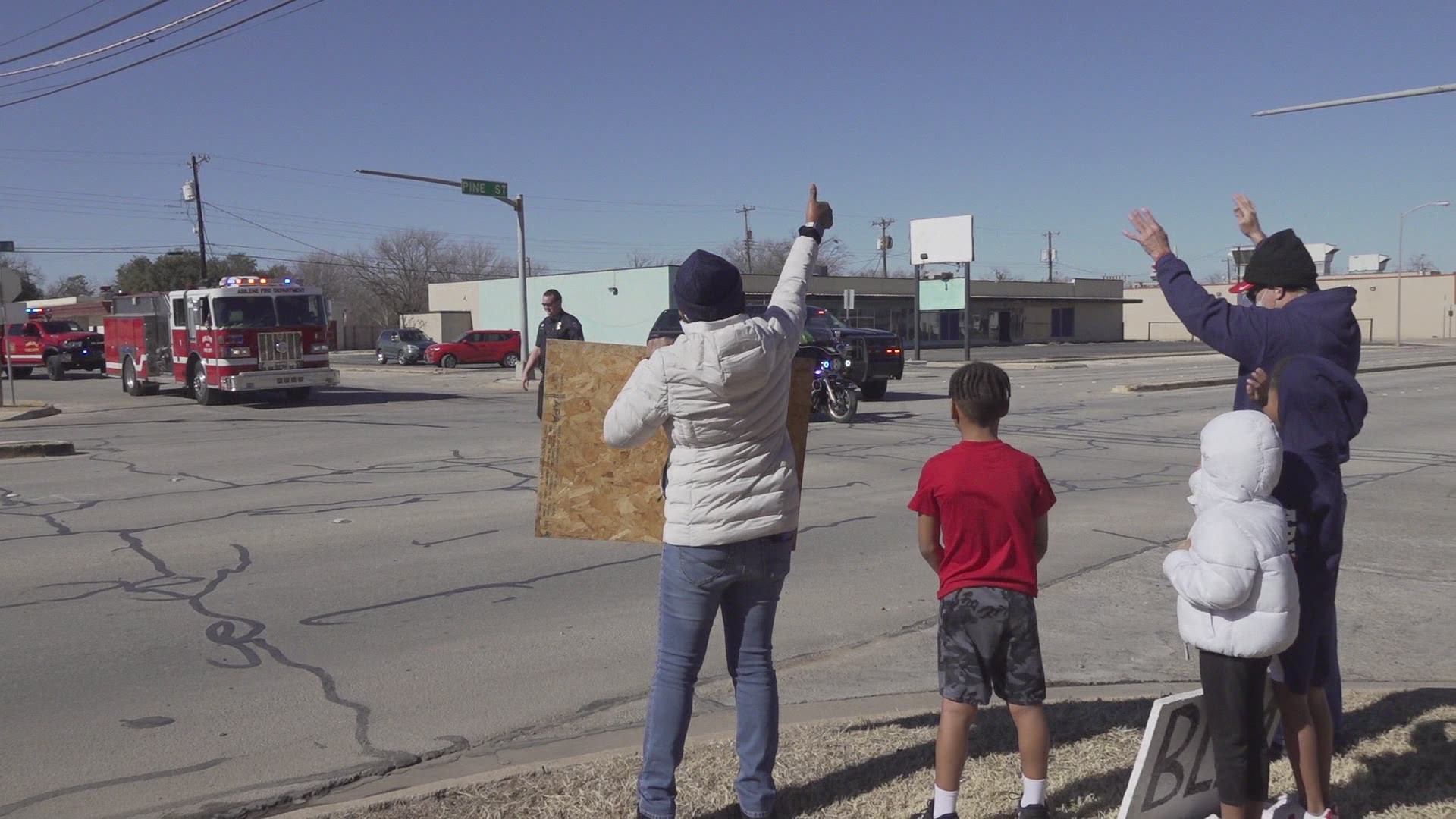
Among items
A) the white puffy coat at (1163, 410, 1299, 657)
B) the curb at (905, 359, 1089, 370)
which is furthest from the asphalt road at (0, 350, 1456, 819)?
the curb at (905, 359, 1089, 370)

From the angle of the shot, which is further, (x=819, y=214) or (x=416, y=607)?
(x=416, y=607)

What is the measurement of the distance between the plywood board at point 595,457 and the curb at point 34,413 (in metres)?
20.0

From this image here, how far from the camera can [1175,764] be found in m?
3.61

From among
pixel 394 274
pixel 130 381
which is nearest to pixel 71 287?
pixel 394 274

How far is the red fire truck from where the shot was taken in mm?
23297

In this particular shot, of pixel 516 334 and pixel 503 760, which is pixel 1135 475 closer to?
pixel 503 760

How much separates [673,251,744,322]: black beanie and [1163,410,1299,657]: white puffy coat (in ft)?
4.71

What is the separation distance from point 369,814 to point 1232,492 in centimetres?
287

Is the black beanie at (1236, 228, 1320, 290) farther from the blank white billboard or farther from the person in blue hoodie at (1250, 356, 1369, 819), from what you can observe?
the blank white billboard

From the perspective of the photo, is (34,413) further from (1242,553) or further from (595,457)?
(1242,553)

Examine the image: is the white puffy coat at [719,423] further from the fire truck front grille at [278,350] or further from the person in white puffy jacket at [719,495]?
the fire truck front grille at [278,350]

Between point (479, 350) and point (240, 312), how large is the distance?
25262mm

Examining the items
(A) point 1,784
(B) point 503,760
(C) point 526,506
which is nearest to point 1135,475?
(C) point 526,506

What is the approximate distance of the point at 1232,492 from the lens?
3.29 meters
